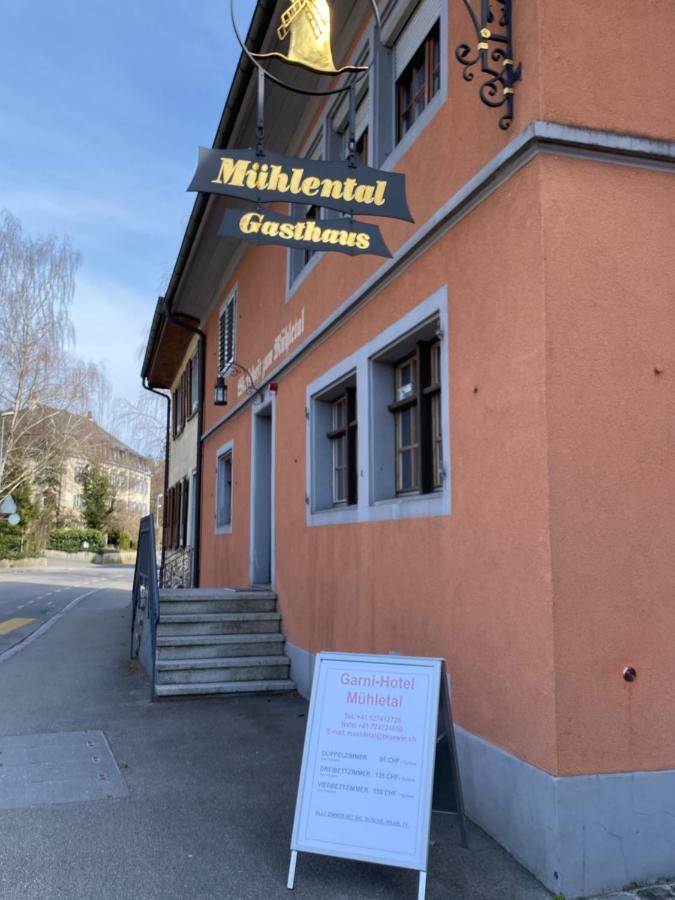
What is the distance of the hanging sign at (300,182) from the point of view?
4.27 meters

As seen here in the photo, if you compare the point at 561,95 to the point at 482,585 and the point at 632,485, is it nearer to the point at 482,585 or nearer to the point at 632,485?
the point at 632,485

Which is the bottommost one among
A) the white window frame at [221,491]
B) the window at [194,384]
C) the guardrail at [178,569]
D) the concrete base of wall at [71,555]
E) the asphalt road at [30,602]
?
the asphalt road at [30,602]

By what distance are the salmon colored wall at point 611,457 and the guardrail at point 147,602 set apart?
4.86 meters

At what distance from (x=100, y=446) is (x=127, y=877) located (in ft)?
183

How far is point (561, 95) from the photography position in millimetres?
4020

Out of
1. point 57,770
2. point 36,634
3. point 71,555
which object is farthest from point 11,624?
point 71,555

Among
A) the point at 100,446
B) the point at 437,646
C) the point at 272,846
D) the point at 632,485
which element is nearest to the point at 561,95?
the point at 632,485

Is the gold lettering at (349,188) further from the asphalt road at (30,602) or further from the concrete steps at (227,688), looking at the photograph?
the asphalt road at (30,602)

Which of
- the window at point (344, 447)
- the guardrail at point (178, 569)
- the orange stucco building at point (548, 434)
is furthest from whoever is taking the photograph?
the guardrail at point (178, 569)

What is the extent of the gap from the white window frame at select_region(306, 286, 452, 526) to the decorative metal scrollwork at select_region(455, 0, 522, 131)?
3.84 feet

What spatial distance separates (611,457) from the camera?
383 cm

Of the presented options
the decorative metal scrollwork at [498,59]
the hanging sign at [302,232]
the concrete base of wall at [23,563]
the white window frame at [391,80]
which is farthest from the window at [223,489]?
the concrete base of wall at [23,563]

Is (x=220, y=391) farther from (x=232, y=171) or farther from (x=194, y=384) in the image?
(x=232, y=171)

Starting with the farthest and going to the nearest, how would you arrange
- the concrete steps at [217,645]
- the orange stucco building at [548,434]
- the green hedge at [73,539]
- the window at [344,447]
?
the green hedge at [73,539]
the concrete steps at [217,645]
the window at [344,447]
the orange stucco building at [548,434]
